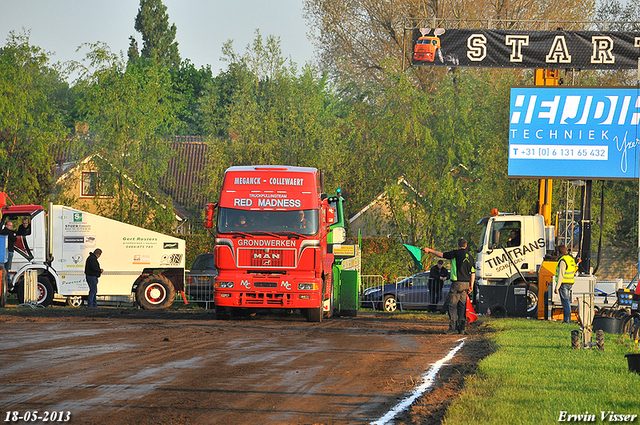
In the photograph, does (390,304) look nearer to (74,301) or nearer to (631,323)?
(74,301)

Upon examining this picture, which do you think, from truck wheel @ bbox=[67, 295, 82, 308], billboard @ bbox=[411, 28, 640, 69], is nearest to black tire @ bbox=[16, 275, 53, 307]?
truck wheel @ bbox=[67, 295, 82, 308]

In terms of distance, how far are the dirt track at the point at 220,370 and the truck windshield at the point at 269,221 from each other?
2145mm

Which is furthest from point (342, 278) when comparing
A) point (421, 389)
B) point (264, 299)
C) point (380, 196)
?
point (421, 389)

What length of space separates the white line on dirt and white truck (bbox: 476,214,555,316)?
11.4 metres

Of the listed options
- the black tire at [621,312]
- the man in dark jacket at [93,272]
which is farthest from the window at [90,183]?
the black tire at [621,312]

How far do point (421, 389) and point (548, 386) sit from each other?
1523mm

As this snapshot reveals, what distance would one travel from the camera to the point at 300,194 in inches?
723

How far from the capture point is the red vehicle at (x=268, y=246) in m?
18.0

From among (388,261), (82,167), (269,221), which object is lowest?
(388,261)

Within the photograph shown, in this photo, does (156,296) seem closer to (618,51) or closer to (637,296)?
(637,296)

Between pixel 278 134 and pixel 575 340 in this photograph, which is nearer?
pixel 575 340

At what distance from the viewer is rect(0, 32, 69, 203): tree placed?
32.9 metres

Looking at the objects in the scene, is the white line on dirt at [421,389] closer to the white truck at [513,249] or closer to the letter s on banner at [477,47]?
the white truck at [513,249]

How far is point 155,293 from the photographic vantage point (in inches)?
965
